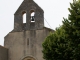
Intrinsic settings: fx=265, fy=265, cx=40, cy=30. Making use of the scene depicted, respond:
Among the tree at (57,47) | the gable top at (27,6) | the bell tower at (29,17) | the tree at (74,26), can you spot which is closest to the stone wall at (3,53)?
the bell tower at (29,17)

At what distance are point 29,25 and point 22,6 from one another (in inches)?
93.1

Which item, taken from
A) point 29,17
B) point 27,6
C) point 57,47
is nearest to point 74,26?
point 57,47

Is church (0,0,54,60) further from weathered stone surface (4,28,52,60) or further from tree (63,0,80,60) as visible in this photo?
tree (63,0,80,60)

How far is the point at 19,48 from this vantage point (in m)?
27.2

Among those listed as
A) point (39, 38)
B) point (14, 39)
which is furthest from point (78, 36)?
point (14, 39)

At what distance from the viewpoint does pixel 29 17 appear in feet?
91.2

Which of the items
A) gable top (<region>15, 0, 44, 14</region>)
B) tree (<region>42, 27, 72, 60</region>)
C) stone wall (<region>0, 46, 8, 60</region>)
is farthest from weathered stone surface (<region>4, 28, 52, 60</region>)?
tree (<region>42, 27, 72, 60</region>)

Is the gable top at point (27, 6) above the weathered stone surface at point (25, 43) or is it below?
above

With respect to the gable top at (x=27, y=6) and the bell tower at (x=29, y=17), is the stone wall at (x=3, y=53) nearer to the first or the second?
the bell tower at (x=29, y=17)

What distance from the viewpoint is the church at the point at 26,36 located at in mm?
26594

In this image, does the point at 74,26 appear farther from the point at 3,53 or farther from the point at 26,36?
the point at 3,53

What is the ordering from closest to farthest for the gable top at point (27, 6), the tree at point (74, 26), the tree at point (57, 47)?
the tree at point (74, 26)
the tree at point (57, 47)
the gable top at point (27, 6)

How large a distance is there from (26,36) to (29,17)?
2.11 meters

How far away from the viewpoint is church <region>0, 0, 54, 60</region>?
26.6 metres
